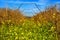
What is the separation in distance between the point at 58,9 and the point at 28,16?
1.23m

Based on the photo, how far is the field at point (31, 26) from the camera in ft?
24.1

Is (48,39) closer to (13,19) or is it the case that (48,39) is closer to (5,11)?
(13,19)

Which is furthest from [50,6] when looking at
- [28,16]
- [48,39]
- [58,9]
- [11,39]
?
[11,39]

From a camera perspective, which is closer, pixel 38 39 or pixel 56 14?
pixel 38 39

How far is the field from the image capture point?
24.1 feet

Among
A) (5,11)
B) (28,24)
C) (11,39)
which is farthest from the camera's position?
(5,11)

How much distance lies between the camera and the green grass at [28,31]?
24.0 ft

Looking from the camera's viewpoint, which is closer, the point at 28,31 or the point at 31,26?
the point at 28,31

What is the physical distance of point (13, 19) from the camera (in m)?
8.34

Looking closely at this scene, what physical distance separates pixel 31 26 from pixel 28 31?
1.09 feet

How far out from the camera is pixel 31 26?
310 inches

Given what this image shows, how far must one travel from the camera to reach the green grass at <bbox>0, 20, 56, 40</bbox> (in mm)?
7309

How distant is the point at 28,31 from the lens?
25.0ft

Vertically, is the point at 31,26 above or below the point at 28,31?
above
